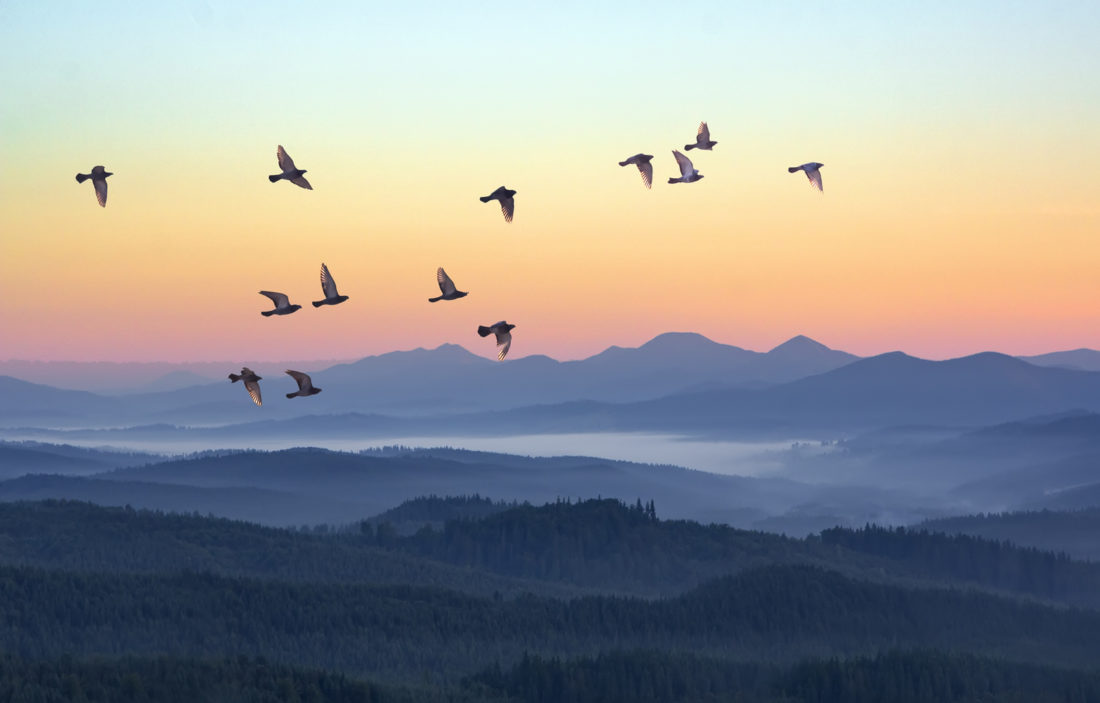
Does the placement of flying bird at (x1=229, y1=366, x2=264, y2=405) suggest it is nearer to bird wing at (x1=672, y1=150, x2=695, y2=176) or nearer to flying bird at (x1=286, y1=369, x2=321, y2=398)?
flying bird at (x1=286, y1=369, x2=321, y2=398)

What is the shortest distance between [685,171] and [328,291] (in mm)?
30936

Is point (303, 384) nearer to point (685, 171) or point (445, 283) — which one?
point (445, 283)

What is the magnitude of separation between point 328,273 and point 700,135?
112 feet

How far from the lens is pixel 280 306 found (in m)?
90.6

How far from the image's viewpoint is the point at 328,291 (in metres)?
89.2

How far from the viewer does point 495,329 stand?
92312 mm

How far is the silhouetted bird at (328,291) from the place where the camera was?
88375 millimetres

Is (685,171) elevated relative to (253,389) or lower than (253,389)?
elevated

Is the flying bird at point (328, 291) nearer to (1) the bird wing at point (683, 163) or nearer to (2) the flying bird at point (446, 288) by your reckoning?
(2) the flying bird at point (446, 288)

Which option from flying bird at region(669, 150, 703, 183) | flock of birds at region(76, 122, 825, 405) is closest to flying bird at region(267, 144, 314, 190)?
flock of birds at region(76, 122, 825, 405)

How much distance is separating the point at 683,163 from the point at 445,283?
25.0 m

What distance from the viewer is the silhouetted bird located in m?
88.4

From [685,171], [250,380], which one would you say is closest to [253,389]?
[250,380]

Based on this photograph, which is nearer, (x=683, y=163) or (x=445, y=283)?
(x=445, y=283)
